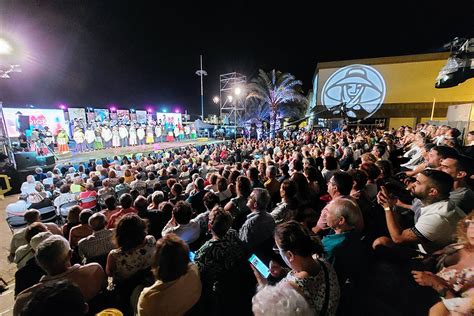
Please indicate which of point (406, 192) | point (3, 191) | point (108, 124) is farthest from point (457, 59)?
point (108, 124)

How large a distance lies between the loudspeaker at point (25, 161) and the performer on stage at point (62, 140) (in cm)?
495

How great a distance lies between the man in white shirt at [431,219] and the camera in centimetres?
172

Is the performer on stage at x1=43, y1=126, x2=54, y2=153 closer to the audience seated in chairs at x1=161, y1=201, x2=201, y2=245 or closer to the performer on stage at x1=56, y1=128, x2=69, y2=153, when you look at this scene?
the performer on stage at x1=56, y1=128, x2=69, y2=153

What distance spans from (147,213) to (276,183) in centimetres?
217

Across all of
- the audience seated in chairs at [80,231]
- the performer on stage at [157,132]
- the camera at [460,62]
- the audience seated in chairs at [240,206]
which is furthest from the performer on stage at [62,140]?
the camera at [460,62]

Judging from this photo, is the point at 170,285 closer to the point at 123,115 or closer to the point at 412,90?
the point at 123,115

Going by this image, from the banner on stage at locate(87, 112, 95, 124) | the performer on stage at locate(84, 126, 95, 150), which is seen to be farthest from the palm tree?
the performer on stage at locate(84, 126, 95, 150)

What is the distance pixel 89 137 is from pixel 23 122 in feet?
11.4

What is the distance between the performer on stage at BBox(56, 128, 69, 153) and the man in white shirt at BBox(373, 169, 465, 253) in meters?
17.1

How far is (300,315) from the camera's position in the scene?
102cm

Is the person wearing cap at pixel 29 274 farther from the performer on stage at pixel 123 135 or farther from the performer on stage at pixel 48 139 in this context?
the performer on stage at pixel 123 135

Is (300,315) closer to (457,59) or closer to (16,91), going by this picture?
(457,59)

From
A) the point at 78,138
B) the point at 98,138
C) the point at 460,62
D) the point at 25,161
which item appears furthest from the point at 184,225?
the point at 98,138

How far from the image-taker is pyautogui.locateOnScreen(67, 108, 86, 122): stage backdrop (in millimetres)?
15391
